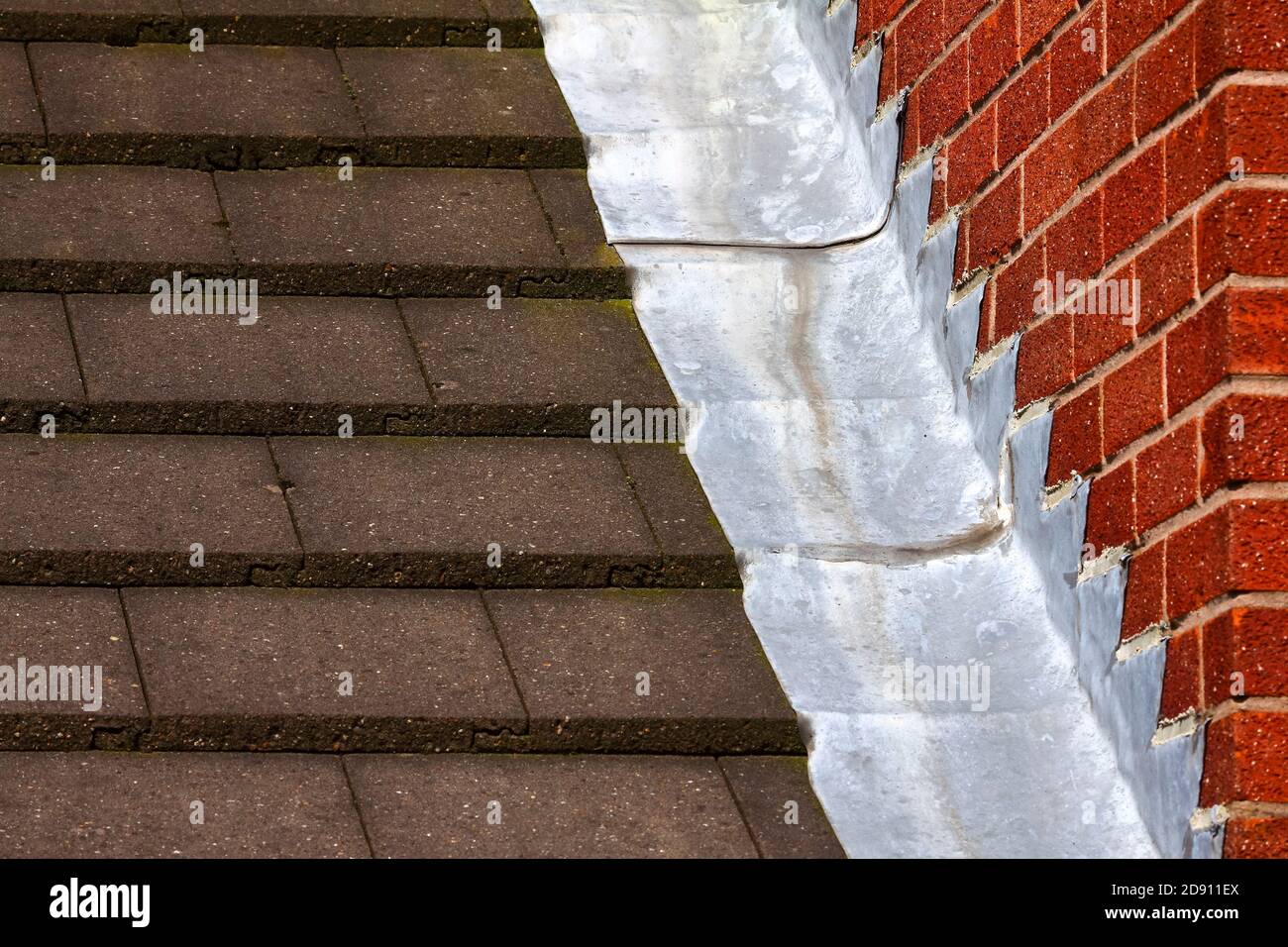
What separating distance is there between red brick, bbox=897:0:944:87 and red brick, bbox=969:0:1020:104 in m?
0.18

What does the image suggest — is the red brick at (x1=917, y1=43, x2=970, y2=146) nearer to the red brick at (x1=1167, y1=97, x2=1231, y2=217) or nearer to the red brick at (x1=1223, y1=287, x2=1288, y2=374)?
the red brick at (x1=1167, y1=97, x2=1231, y2=217)

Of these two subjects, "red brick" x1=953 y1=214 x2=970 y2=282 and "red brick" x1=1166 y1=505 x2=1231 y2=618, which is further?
"red brick" x1=953 y1=214 x2=970 y2=282

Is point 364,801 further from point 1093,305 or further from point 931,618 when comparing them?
point 1093,305

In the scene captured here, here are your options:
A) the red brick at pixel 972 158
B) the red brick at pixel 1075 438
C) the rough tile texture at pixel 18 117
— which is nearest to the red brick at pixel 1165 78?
the red brick at pixel 1075 438

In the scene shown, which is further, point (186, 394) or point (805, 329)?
point (805, 329)

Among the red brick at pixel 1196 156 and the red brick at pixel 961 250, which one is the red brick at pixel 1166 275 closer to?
the red brick at pixel 1196 156

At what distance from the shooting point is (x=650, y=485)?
112 inches

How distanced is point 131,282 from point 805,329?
1.36 meters

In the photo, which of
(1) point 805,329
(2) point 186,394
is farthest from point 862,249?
(2) point 186,394

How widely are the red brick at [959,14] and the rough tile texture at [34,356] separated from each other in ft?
5.83

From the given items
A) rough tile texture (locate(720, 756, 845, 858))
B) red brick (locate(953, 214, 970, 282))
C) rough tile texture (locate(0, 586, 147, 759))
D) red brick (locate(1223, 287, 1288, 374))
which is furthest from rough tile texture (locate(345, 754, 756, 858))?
red brick (locate(953, 214, 970, 282))

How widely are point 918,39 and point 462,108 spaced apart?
1.06 meters

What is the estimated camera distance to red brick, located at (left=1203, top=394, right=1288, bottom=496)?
2.04m

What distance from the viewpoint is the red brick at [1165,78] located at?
2.15m
